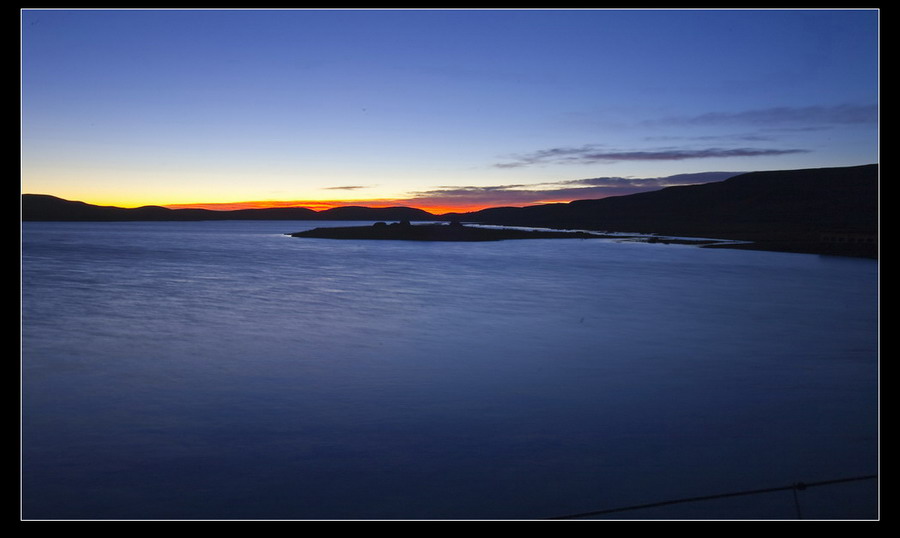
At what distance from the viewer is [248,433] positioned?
21.9ft

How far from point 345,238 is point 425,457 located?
183 ft

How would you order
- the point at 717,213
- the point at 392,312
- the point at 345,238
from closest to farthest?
the point at 392,312
the point at 345,238
the point at 717,213

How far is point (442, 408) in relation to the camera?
7.64 metres

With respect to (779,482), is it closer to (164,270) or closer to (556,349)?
(556,349)

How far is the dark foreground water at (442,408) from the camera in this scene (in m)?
5.19

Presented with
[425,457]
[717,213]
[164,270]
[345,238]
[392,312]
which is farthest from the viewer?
[717,213]

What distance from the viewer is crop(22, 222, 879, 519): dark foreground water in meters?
5.19

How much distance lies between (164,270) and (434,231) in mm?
36161

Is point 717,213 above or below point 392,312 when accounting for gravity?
above

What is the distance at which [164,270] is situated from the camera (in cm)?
2919

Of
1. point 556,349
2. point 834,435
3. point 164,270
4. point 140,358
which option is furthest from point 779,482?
point 164,270

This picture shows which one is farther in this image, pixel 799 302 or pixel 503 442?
pixel 799 302

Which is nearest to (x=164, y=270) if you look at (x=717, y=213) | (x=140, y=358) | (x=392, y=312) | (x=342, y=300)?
(x=342, y=300)
